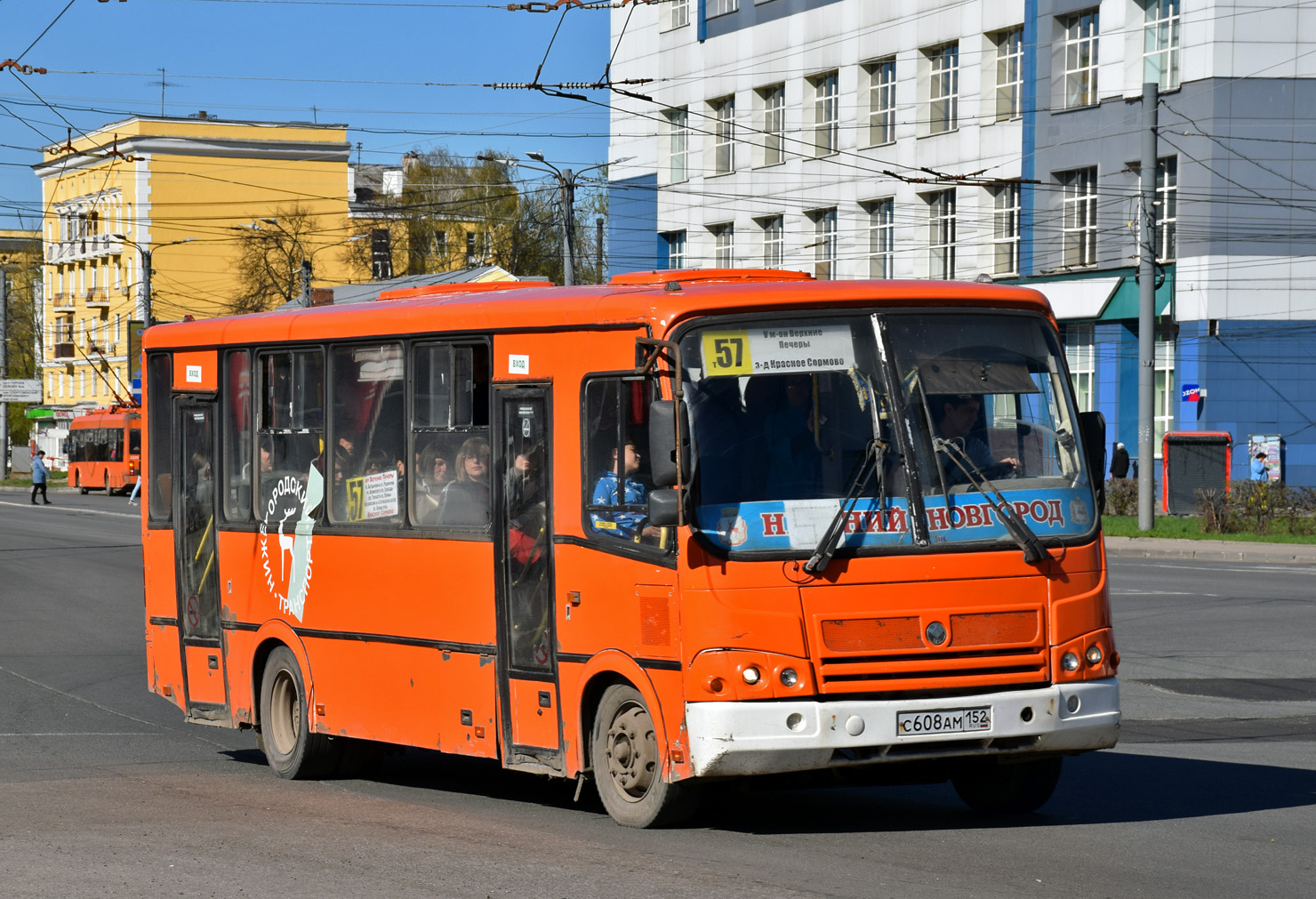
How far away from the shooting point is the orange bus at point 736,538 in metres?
7.97

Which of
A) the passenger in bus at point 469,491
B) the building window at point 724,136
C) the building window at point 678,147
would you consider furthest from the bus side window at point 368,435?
the building window at point 678,147

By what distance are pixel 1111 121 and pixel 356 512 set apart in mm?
37568

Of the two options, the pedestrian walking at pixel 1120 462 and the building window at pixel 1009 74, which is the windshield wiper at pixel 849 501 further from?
the building window at pixel 1009 74

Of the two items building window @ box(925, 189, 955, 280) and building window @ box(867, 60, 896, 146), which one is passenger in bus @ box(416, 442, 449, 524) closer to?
building window @ box(925, 189, 955, 280)

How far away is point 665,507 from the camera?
317 inches

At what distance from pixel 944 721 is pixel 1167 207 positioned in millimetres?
38313

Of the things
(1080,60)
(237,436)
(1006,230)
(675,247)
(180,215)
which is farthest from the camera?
(180,215)

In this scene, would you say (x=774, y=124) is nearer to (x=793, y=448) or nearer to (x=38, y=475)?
(x=38, y=475)

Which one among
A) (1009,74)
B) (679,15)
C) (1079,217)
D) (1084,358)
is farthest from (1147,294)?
(679,15)

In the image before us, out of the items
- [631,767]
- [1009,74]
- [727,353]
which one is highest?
[1009,74]

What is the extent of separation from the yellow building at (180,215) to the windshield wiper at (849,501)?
76594 millimetres

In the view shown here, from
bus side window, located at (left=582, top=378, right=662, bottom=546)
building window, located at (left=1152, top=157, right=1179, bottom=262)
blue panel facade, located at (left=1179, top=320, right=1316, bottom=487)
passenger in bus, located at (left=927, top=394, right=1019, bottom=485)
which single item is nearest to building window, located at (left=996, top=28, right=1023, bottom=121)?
building window, located at (left=1152, top=157, right=1179, bottom=262)

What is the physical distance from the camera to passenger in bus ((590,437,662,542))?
8.43m

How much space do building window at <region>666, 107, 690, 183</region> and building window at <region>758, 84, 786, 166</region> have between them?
3592 millimetres
